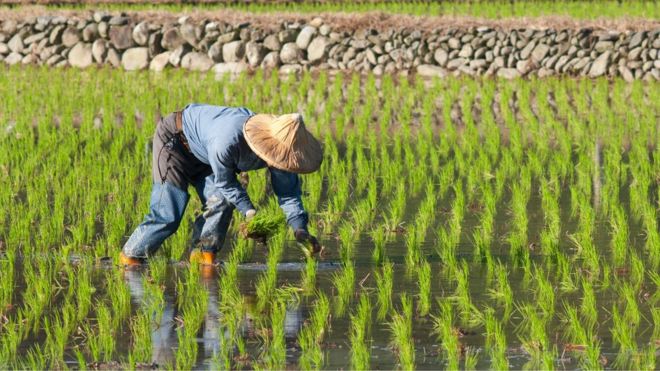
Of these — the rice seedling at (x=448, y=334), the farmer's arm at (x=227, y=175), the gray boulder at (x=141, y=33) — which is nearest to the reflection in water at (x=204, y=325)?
the farmer's arm at (x=227, y=175)

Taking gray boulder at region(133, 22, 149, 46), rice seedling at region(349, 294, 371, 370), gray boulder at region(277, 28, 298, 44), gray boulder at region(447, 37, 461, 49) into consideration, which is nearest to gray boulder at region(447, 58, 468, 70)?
gray boulder at region(447, 37, 461, 49)

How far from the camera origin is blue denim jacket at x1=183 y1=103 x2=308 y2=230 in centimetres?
575

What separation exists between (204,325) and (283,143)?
80 centimetres

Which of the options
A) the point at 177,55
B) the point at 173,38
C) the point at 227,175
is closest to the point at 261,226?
the point at 227,175

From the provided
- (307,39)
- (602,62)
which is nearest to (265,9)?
(307,39)

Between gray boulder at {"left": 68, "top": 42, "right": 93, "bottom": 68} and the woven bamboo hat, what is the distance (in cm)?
1073

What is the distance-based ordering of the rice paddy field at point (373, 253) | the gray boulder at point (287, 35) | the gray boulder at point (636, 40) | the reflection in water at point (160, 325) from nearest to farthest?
the reflection in water at point (160, 325) → the rice paddy field at point (373, 253) → the gray boulder at point (636, 40) → the gray boulder at point (287, 35)

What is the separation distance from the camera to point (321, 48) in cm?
1531

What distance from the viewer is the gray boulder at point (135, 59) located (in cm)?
1582

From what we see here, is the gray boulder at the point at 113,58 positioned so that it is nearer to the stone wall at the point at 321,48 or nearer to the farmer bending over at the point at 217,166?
the stone wall at the point at 321,48

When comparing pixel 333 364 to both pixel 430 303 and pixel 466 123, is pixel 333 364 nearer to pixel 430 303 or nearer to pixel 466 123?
pixel 430 303

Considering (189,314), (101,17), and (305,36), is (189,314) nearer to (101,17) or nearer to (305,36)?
(305,36)

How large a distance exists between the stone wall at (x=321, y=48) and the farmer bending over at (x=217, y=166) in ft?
28.3

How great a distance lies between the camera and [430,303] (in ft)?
18.5
